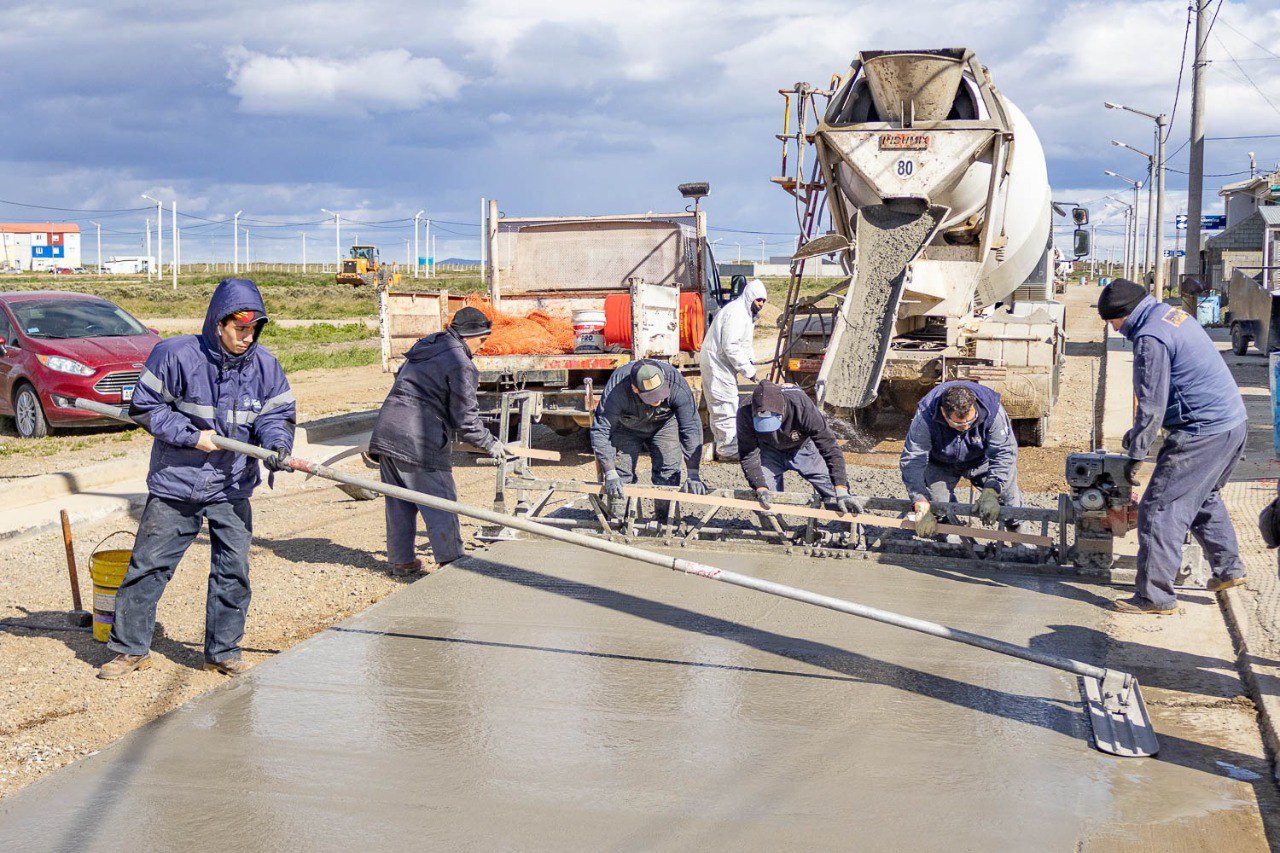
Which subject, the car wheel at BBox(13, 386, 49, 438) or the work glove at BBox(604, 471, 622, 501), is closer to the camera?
the work glove at BBox(604, 471, 622, 501)

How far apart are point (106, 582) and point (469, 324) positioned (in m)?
2.44

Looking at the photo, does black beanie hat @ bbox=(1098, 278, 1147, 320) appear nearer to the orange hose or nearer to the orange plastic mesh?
the orange hose

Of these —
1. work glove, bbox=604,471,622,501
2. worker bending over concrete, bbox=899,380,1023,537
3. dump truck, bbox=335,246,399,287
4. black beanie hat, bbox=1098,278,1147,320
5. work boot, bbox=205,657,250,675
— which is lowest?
work boot, bbox=205,657,250,675

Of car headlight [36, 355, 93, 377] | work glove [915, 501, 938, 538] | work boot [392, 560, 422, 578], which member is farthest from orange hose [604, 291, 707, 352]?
car headlight [36, 355, 93, 377]

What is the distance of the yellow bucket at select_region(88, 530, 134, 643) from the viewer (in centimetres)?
530

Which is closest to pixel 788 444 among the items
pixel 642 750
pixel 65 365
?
pixel 642 750

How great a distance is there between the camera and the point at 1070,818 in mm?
3428

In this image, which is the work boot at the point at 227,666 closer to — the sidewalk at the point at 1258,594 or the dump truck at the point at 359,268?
the sidewalk at the point at 1258,594

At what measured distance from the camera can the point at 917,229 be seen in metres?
11.0

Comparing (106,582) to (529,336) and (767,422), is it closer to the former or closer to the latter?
(767,422)

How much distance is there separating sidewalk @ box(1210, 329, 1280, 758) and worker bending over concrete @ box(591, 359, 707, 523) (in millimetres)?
2990

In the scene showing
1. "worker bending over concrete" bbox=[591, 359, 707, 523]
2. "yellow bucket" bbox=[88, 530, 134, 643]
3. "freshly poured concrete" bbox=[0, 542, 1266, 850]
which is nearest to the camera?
"freshly poured concrete" bbox=[0, 542, 1266, 850]

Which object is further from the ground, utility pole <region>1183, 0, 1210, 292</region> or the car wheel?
utility pole <region>1183, 0, 1210, 292</region>

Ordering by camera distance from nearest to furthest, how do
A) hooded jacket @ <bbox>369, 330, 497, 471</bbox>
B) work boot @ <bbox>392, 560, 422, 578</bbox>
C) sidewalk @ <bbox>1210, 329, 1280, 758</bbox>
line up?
sidewalk @ <bbox>1210, 329, 1280, 758</bbox> → hooded jacket @ <bbox>369, 330, 497, 471</bbox> → work boot @ <bbox>392, 560, 422, 578</bbox>
